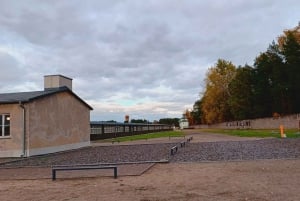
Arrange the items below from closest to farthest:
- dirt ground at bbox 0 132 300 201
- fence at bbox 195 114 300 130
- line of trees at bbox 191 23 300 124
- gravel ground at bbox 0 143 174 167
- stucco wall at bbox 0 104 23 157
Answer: dirt ground at bbox 0 132 300 201 < gravel ground at bbox 0 143 174 167 < stucco wall at bbox 0 104 23 157 < fence at bbox 195 114 300 130 < line of trees at bbox 191 23 300 124

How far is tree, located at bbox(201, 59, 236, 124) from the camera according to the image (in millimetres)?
82125

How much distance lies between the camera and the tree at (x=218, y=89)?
82125 mm

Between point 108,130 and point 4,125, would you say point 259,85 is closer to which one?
point 108,130

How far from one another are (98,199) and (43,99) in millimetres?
17619

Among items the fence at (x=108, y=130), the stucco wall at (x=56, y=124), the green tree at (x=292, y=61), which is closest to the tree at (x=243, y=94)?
the green tree at (x=292, y=61)

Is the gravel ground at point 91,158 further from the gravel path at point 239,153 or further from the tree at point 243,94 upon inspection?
the tree at point 243,94

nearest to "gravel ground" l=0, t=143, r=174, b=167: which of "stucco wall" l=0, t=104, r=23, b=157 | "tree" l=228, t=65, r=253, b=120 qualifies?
"stucco wall" l=0, t=104, r=23, b=157

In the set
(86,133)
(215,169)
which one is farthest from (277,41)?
(215,169)

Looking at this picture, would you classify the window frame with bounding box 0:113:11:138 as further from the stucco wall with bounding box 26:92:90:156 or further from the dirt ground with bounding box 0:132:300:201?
the dirt ground with bounding box 0:132:300:201

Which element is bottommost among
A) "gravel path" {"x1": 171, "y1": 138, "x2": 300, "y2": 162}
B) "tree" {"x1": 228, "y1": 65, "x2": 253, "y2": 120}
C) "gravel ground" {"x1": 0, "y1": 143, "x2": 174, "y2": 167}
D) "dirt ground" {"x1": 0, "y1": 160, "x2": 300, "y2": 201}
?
"dirt ground" {"x1": 0, "y1": 160, "x2": 300, "y2": 201}

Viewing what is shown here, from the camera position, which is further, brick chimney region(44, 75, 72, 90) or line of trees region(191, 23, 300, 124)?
line of trees region(191, 23, 300, 124)

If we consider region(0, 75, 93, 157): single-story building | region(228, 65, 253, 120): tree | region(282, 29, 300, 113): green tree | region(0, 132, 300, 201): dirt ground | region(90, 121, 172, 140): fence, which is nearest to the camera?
region(0, 132, 300, 201): dirt ground

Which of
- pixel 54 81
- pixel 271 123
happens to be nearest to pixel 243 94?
pixel 271 123

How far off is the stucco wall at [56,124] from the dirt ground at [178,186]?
11.7 meters
